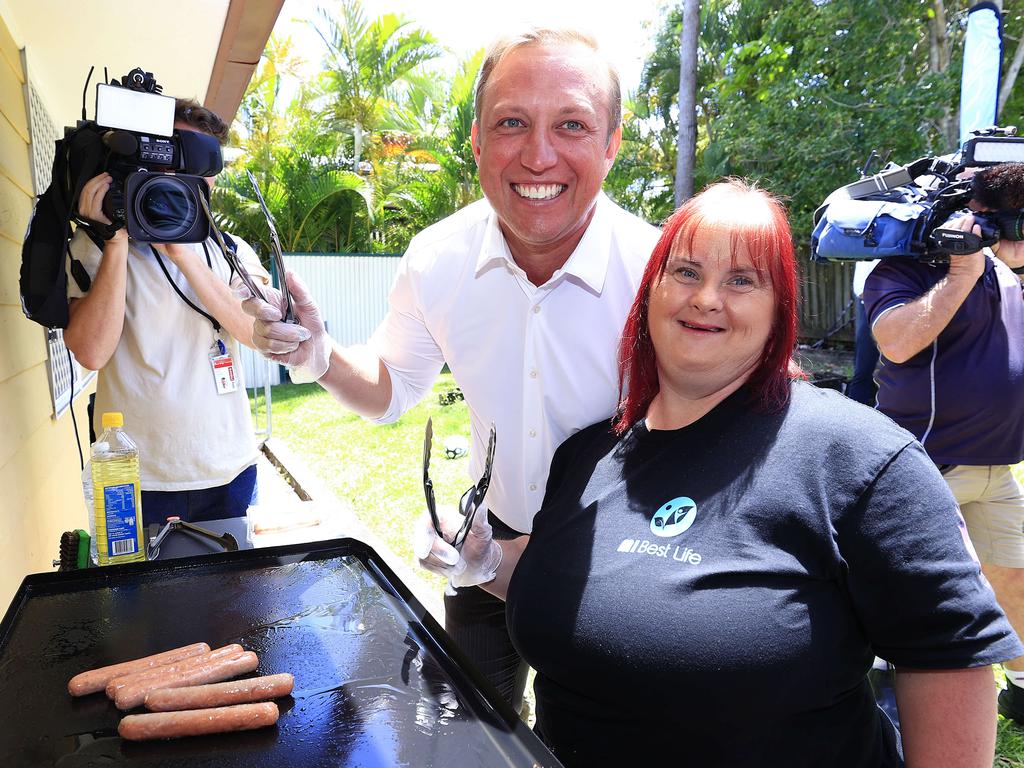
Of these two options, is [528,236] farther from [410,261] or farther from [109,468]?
[109,468]

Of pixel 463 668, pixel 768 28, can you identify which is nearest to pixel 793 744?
pixel 463 668

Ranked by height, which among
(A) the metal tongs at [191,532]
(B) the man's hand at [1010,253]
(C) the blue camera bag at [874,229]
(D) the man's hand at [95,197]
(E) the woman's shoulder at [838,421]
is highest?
(D) the man's hand at [95,197]

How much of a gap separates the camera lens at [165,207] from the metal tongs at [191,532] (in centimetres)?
81

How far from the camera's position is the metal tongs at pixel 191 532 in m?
2.03

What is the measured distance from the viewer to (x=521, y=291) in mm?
2082

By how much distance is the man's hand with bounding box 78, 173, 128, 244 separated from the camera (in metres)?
2.25

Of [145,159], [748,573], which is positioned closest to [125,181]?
[145,159]

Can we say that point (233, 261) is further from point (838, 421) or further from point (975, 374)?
point (975, 374)

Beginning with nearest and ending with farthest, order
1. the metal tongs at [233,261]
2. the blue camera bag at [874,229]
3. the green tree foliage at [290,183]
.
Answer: the metal tongs at [233,261] < the blue camera bag at [874,229] < the green tree foliage at [290,183]

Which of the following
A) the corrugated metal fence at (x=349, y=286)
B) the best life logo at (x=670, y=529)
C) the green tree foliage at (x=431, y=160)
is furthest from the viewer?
the green tree foliage at (x=431, y=160)

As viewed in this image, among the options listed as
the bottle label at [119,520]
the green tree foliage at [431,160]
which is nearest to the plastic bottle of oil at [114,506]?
the bottle label at [119,520]

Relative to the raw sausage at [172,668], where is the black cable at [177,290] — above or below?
above

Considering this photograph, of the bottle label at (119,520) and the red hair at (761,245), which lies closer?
the red hair at (761,245)

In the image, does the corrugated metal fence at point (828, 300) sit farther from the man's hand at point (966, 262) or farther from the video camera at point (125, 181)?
the video camera at point (125, 181)
